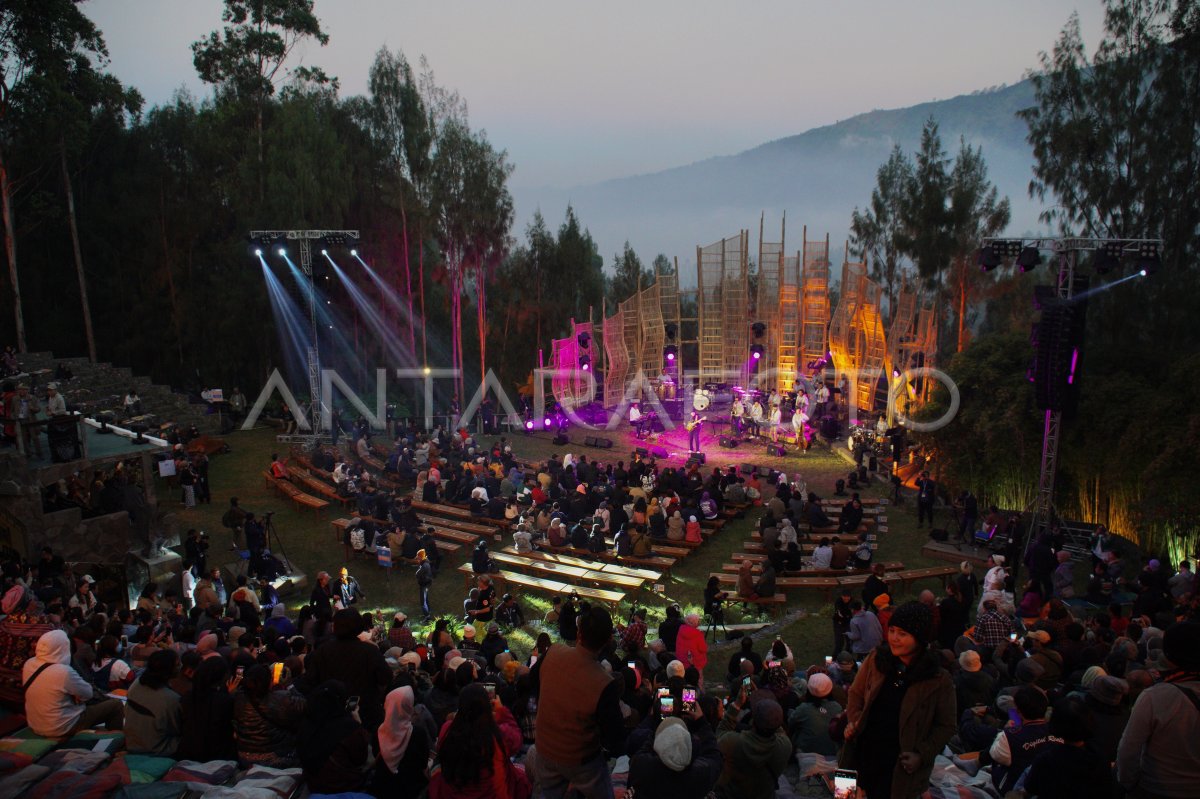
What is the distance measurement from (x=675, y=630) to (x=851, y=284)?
16.1 metres

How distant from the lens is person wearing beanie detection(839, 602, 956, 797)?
10.7 feet

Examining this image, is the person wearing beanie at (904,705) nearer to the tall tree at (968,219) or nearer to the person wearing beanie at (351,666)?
the person wearing beanie at (351,666)

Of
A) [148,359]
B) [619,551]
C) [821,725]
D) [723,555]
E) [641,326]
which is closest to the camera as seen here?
[821,725]

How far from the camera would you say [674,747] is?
137 inches

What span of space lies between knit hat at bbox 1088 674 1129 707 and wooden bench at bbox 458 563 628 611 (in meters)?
7.47

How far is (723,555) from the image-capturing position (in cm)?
1354

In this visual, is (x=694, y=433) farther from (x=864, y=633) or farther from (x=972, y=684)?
(x=972, y=684)

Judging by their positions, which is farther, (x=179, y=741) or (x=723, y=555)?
(x=723, y=555)

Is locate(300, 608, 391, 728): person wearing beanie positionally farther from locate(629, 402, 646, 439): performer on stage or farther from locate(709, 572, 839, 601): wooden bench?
locate(629, 402, 646, 439): performer on stage

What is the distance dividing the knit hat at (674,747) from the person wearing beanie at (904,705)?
728 millimetres

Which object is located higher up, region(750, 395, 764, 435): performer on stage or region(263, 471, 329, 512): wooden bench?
region(750, 395, 764, 435): performer on stage

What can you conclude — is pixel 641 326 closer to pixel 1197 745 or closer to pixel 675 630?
pixel 675 630

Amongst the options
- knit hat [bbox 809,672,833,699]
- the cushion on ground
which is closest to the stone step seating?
the cushion on ground

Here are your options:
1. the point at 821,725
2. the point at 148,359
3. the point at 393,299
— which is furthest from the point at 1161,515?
the point at 148,359
